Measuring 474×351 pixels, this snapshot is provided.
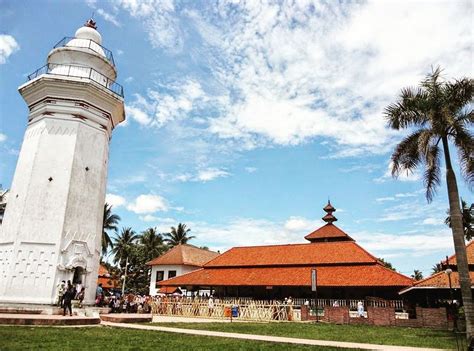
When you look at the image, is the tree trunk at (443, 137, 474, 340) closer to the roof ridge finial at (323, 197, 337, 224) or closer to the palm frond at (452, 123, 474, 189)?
the palm frond at (452, 123, 474, 189)

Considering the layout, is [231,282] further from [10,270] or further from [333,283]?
[10,270]

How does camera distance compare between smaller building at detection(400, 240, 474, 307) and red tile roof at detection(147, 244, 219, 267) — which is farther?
red tile roof at detection(147, 244, 219, 267)

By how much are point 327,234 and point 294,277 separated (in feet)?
39.1

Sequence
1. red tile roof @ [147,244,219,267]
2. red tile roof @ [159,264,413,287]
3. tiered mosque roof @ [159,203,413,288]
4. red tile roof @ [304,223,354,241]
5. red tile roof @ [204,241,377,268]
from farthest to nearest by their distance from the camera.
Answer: red tile roof @ [147,244,219,267]
red tile roof @ [304,223,354,241]
red tile roof @ [204,241,377,268]
tiered mosque roof @ [159,203,413,288]
red tile roof @ [159,264,413,287]

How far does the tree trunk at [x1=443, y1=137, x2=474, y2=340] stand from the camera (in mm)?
13234

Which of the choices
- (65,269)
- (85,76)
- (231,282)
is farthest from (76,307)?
(231,282)

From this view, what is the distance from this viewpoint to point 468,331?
492 inches

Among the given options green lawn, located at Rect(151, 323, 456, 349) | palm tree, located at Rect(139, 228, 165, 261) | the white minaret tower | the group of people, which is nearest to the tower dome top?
the white minaret tower

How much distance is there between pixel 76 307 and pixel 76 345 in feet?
31.7

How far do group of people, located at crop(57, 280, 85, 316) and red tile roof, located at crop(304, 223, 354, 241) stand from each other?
26.7 metres

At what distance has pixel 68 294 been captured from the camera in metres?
15.3

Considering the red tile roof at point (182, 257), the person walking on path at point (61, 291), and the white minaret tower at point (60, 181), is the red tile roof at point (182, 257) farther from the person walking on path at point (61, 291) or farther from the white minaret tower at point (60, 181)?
the person walking on path at point (61, 291)

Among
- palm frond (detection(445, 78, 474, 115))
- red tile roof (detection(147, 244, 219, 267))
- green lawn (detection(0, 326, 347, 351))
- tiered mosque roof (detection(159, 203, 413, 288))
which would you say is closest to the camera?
green lawn (detection(0, 326, 347, 351))

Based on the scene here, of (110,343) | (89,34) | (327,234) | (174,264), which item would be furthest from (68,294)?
(327,234)
